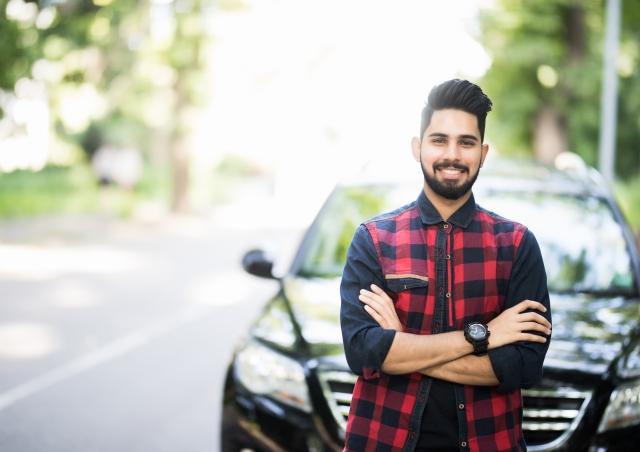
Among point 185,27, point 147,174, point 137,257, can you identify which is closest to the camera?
point 137,257

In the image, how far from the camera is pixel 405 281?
2547 millimetres

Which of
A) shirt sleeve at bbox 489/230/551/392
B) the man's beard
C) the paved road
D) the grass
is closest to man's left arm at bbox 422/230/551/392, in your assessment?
shirt sleeve at bbox 489/230/551/392

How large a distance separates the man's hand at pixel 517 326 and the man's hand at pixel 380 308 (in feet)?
0.90

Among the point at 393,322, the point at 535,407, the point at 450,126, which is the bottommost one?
the point at 535,407

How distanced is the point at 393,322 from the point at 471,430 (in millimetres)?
371

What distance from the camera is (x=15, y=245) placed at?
17.7m

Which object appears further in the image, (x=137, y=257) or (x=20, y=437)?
(x=137, y=257)

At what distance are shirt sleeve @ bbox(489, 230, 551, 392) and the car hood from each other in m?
1.17

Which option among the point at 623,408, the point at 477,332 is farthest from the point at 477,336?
the point at 623,408

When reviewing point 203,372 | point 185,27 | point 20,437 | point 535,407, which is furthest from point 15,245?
point 535,407

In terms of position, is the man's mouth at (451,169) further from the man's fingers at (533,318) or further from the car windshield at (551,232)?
the car windshield at (551,232)

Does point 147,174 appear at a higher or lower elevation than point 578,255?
lower

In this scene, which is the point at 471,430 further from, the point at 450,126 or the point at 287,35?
the point at 287,35

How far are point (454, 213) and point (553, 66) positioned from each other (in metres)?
22.6
